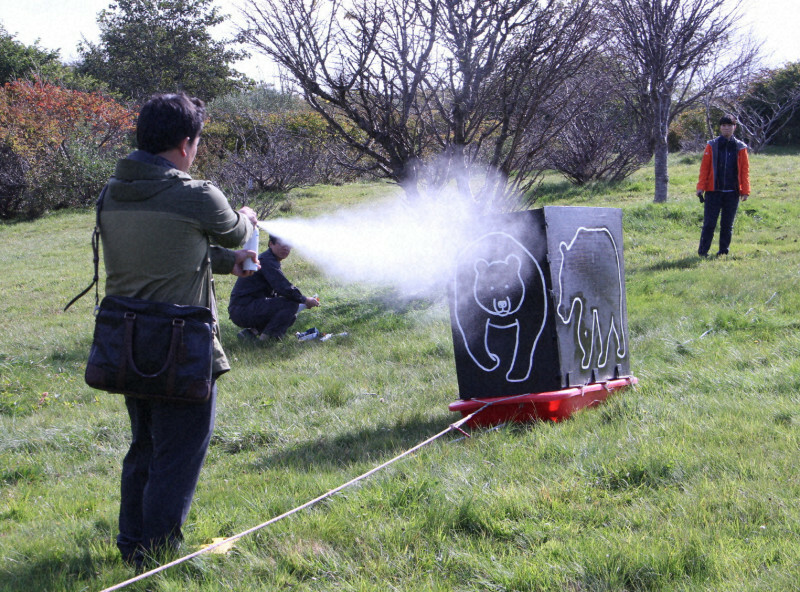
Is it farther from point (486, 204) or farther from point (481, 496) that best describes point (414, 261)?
point (481, 496)

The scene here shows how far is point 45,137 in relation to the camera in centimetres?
2338

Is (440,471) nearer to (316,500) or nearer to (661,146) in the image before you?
(316,500)

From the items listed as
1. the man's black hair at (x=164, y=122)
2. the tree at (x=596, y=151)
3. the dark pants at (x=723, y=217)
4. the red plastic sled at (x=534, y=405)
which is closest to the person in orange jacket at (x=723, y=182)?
the dark pants at (x=723, y=217)

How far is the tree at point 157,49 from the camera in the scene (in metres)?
37.1

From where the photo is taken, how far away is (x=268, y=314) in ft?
25.7

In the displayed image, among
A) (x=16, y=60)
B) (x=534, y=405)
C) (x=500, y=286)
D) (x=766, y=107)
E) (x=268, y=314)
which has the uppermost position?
(x=16, y=60)

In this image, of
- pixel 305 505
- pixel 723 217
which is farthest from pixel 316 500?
pixel 723 217

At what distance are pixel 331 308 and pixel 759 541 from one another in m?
6.88

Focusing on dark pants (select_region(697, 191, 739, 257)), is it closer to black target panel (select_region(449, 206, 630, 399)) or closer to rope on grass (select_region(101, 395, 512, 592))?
black target panel (select_region(449, 206, 630, 399))

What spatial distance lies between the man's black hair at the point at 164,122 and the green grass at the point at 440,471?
68.8 inches

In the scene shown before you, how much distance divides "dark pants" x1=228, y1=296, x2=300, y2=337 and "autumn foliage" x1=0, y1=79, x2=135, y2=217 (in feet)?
58.1

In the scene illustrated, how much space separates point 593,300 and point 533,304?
541 mm

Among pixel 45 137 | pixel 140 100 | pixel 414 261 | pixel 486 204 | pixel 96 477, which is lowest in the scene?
pixel 96 477

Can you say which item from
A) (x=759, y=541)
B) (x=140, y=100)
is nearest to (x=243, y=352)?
(x=759, y=541)
